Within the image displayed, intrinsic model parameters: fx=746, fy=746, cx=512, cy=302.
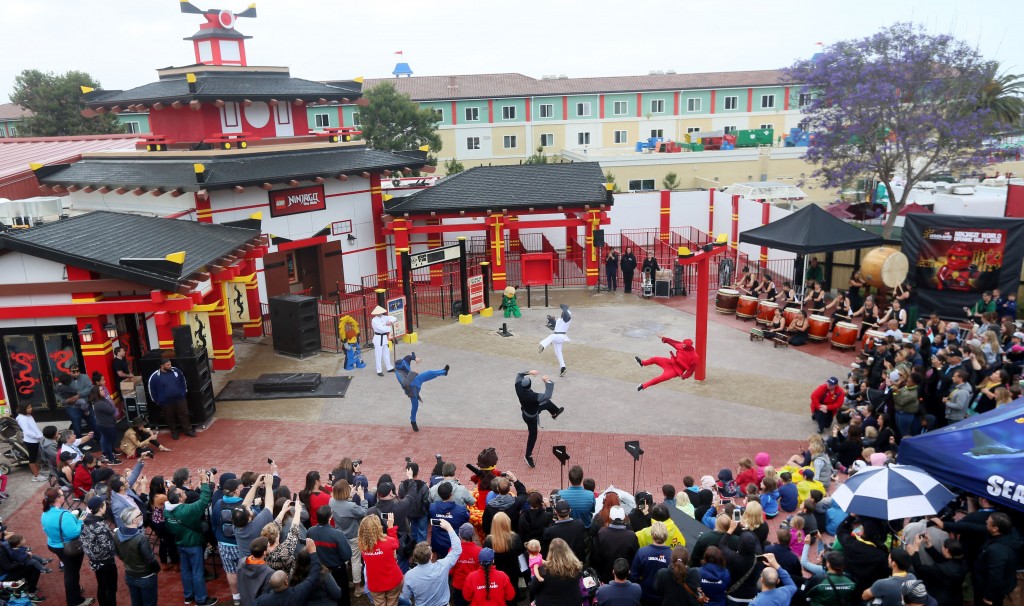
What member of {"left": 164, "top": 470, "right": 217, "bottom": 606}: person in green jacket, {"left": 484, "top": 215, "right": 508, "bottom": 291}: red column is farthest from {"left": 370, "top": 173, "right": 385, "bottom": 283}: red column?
{"left": 164, "top": 470, "right": 217, "bottom": 606}: person in green jacket

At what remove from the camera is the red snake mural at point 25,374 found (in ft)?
46.7

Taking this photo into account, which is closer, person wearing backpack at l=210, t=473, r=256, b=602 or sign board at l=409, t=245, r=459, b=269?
person wearing backpack at l=210, t=473, r=256, b=602

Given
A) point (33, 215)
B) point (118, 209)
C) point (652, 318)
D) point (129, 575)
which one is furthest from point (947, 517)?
point (118, 209)

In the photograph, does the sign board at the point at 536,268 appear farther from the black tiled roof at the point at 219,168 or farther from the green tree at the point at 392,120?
the green tree at the point at 392,120

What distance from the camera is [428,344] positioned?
64.8 feet

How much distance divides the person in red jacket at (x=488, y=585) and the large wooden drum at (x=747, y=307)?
621 inches

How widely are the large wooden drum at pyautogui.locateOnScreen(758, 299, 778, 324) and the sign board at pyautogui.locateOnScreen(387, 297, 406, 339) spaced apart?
9.63m

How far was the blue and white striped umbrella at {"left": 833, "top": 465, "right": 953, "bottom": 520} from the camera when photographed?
25.1 feet

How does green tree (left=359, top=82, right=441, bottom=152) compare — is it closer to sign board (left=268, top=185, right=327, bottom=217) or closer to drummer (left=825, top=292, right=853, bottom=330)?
sign board (left=268, top=185, right=327, bottom=217)

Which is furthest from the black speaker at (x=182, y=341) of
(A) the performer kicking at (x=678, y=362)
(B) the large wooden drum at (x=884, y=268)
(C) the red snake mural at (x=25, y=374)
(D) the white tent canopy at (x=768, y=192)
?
(D) the white tent canopy at (x=768, y=192)

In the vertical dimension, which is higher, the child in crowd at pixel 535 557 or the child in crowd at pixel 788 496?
the child in crowd at pixel 535 557

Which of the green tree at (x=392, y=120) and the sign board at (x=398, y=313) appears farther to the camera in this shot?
the green tree at (x=392, y=120)

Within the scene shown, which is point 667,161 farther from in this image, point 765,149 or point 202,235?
point 202,235

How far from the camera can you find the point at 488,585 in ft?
23.0
